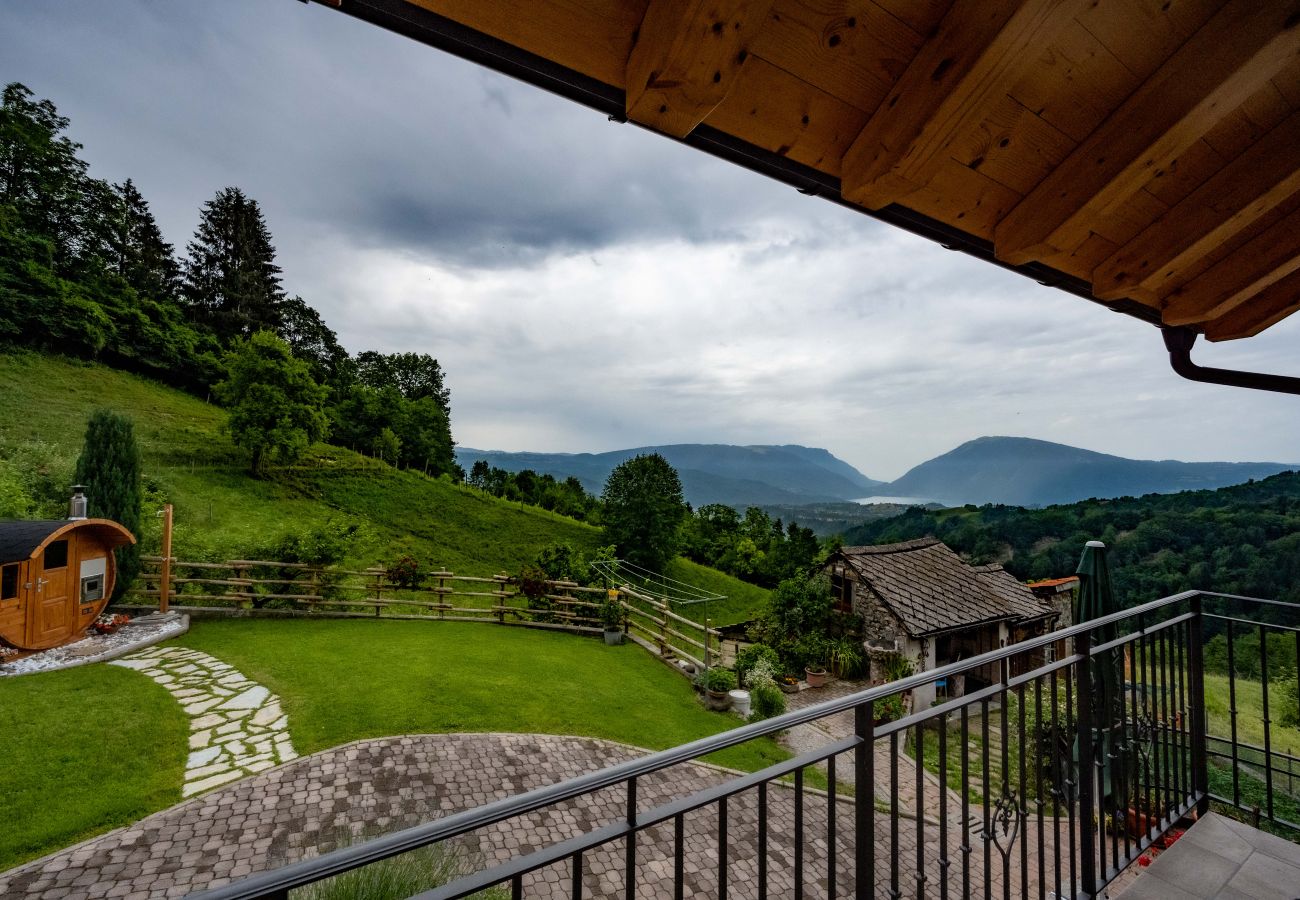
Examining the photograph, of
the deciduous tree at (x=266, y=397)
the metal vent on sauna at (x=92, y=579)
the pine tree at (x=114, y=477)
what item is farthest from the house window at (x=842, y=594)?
the deciduous tree at (x=266, y=397)

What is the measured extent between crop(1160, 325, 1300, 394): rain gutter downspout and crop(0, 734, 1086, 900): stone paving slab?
277 centimetres

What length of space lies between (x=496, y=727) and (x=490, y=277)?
549 inches

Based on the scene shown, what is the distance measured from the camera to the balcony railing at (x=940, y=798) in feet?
3.06

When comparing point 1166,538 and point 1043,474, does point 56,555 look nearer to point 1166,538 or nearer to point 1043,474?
point 1166,538

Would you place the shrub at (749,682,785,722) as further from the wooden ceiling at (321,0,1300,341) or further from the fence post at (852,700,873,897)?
the wooden ceiling at (321,0,1300,341)

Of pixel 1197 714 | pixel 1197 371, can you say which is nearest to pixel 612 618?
pixel 1197 714

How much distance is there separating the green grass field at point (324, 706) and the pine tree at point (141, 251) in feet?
88.5

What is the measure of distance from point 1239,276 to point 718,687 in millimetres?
7473

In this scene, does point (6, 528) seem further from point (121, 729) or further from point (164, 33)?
point (164, 33)

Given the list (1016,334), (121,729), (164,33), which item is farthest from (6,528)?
(1016,334)

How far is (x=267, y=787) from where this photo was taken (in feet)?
14.3

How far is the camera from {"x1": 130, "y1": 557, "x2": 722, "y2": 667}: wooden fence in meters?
9.30

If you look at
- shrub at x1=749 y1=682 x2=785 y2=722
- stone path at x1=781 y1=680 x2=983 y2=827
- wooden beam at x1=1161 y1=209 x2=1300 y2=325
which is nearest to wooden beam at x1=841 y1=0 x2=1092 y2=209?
wooden beam at x1=1161 y1=209 x2=1300 y2=325

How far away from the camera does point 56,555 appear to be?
287 inches
